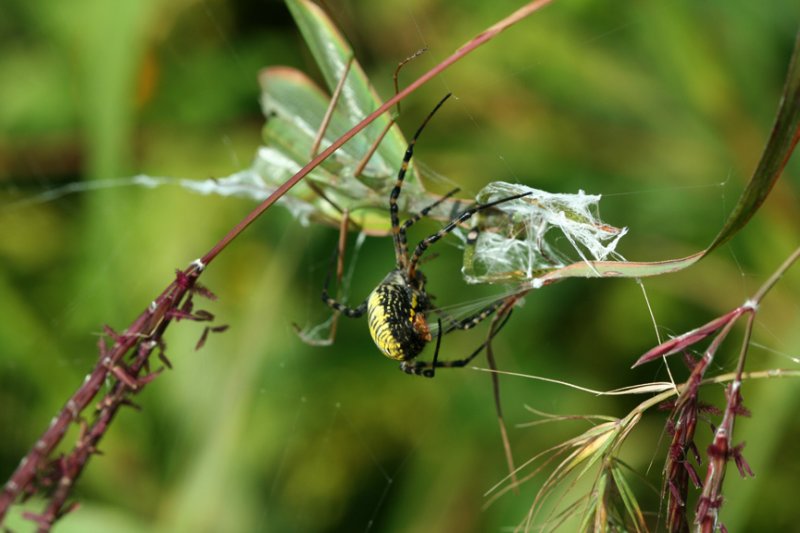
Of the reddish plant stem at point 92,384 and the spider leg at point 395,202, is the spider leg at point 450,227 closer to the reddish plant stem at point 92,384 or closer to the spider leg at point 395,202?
the spider leg at point 395,202

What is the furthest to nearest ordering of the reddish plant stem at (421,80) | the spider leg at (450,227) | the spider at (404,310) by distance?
1. the spider at (404,310)
2. the spider leg at (450,227)
3. the reddish plant stem at (421,80)

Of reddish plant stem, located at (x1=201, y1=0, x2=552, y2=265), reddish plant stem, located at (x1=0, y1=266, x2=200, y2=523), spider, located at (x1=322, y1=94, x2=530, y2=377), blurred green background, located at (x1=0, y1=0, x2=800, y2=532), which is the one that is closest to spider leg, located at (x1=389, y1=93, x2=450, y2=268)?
spider, located at (x1=322, y1=94, x2=530, y2=377)

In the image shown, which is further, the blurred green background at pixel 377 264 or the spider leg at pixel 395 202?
the blurred green background at pixel 377 264

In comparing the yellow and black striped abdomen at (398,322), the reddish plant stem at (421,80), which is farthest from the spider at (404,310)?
the reddish plant stem at (421,80)

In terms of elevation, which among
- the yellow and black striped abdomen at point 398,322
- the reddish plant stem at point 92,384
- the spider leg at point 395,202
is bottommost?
the reddish plant stem at point 92,384

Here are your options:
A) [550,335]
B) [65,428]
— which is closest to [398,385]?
[550,335]

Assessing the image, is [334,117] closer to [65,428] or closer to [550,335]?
[65,428]

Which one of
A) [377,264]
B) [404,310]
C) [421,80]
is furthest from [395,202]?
[377,264]

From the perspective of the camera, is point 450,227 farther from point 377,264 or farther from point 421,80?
point 377,264
